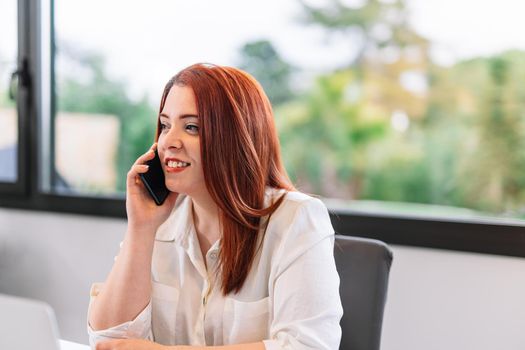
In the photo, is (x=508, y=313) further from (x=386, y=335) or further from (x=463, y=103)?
(x=463, y=103)

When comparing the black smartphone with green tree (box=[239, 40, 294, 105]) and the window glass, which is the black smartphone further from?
the window glass

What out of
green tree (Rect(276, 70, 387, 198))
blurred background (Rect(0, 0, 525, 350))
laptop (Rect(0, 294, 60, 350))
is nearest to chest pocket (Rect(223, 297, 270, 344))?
laptop (Rect(0, 294, 60, 350))

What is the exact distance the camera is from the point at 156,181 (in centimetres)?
139

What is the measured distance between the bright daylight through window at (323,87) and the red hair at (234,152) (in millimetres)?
1191

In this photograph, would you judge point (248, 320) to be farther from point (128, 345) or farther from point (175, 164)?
point (175, 164)

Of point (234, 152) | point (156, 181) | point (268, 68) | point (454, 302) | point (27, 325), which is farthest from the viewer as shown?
point (268, 68)

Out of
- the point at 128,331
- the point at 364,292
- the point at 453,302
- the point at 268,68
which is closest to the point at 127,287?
the point at 128,331

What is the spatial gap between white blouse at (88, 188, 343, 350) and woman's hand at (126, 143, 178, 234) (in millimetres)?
67

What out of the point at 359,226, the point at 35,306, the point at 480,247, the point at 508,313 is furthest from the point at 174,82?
the point at 508,313

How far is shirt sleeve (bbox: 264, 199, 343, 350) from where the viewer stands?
1187 mm

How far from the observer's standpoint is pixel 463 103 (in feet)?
7.95

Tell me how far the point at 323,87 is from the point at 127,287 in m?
1.64

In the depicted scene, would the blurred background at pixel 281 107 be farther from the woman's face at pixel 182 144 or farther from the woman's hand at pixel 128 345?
the woman's hand at pixel 128 345

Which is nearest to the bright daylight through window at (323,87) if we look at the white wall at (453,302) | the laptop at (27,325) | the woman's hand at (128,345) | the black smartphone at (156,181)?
the white wall at (453,302)
